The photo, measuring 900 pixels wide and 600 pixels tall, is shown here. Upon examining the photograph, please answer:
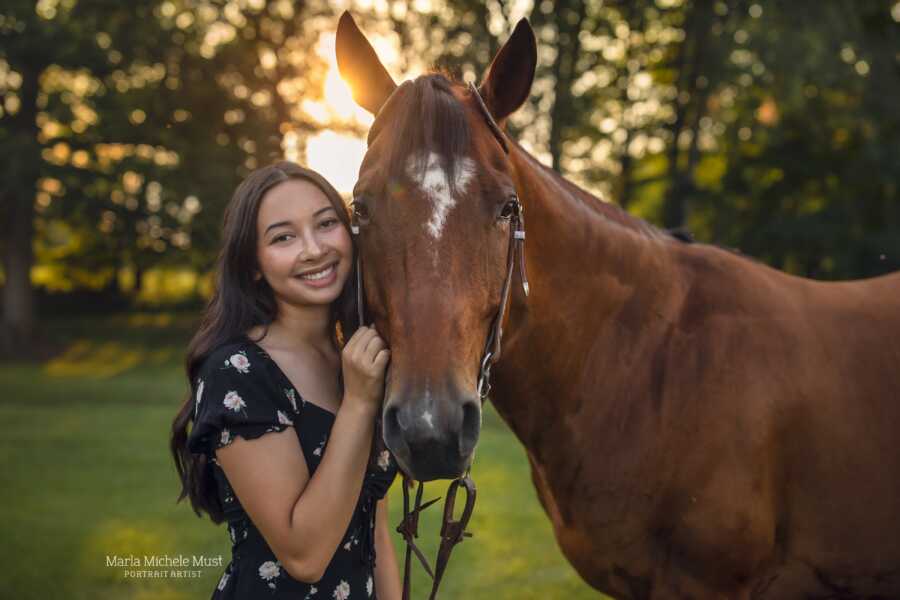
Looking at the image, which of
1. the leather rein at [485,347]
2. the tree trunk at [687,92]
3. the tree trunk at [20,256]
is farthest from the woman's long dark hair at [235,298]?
the tree trunk at [20,256]

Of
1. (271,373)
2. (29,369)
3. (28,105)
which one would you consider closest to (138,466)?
(271,373)

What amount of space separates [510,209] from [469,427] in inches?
27.7

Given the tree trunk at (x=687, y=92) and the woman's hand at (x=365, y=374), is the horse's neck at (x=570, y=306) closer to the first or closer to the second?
the woman's hand at (x=365, y=374)

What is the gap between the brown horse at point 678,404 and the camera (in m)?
2.58

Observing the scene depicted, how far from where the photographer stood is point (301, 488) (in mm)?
2027

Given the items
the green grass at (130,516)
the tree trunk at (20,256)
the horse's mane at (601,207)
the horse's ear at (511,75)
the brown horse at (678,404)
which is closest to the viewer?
the horse's ear at (511,75)

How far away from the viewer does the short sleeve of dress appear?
201 cm

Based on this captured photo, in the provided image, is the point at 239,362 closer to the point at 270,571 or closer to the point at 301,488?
the point at 301,488

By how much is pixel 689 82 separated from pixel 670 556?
58.7 ft

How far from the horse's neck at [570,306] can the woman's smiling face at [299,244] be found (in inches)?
25.7

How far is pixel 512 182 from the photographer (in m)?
2.28

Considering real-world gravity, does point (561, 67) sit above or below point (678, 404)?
above

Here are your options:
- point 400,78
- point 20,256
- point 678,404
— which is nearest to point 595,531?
point 678,404

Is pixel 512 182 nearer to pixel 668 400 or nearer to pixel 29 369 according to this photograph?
pixel 668 400
